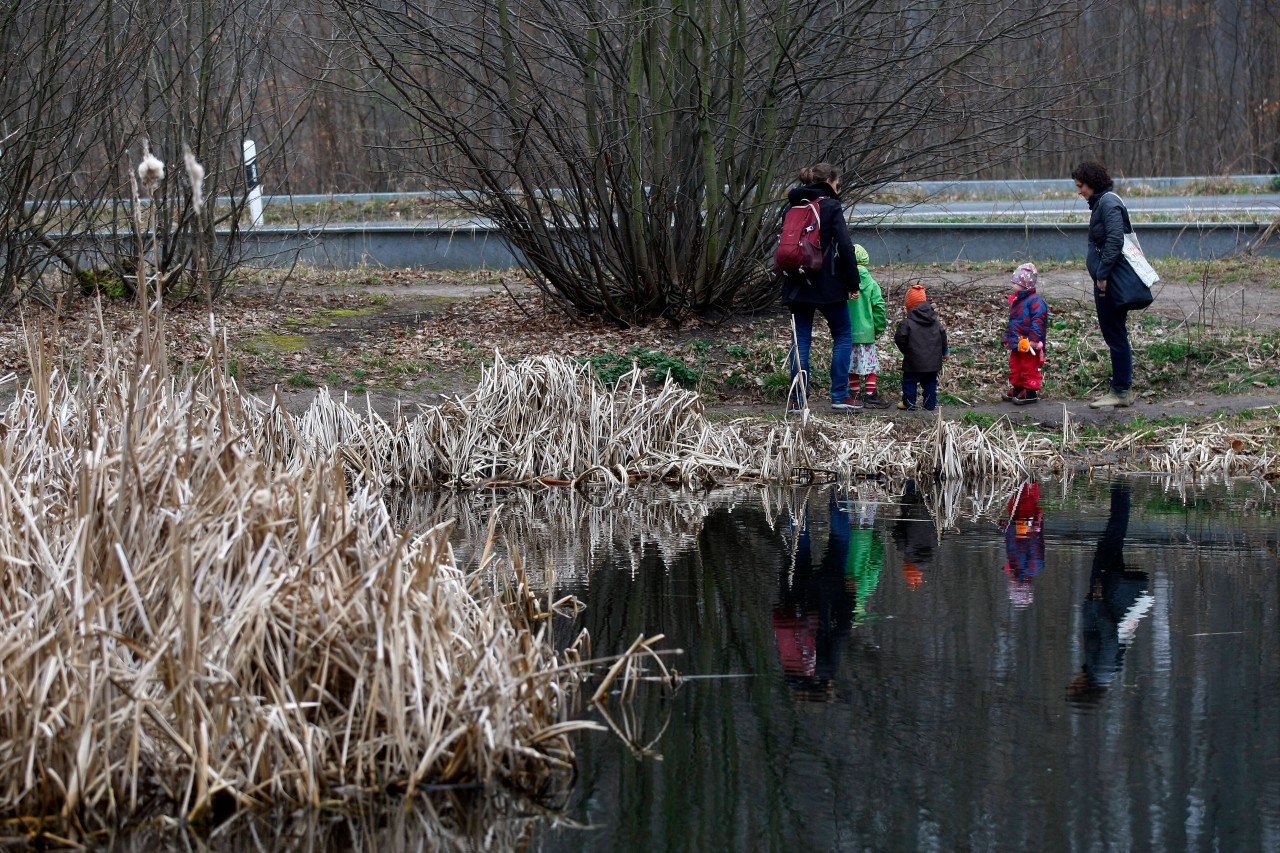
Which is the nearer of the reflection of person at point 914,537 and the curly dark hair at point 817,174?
the reflection of person at point 914,537

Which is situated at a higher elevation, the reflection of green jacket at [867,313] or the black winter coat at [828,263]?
the black winter coat at [828,263]

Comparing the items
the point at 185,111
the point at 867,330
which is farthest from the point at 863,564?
the point at 185,111

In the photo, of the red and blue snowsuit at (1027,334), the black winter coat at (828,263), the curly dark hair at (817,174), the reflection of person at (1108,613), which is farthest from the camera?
the red and blue snowsuit at (1027,334)

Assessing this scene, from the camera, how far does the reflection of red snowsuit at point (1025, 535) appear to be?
269 inches

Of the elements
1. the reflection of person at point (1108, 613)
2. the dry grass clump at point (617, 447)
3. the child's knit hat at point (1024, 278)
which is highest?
Result: the child's knit hat at point (1024, 278)

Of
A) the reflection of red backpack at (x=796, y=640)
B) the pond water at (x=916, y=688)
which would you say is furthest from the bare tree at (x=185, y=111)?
the reflection of red backpack at (x=796, y=640)

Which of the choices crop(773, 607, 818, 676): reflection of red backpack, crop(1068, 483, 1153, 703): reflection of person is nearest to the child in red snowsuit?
crop(1068, 483, 1153, 703): reflection of person

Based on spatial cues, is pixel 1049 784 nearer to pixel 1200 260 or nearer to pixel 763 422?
pixel 763 422

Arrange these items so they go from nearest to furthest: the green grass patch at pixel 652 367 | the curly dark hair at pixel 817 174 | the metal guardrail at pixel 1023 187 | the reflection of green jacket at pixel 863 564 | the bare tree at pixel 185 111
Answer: the reflection of green jacket at pixel 863 564, the curly dark hair at pixel 817 174, the green grass patch at pixel 652 367, the bare tree at pixel 185 111, the metal guardrail at pixel 1023 187

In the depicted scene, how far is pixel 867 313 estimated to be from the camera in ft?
37.7

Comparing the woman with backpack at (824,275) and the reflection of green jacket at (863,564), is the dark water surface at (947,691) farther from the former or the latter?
the woman with backpack at (824,275)

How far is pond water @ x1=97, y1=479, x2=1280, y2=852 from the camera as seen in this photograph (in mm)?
3891

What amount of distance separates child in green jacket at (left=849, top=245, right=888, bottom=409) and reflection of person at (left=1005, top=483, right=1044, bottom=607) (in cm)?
232

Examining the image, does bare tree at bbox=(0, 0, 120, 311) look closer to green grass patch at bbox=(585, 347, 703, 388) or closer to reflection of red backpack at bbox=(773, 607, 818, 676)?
green grass patch at bbox=(585, 347, 703, 388)
